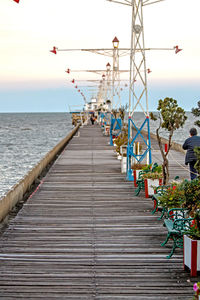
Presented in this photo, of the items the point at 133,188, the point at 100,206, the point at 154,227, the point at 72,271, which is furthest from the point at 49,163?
the point at 72,271

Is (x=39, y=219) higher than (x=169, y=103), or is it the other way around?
(x=169, y=103)

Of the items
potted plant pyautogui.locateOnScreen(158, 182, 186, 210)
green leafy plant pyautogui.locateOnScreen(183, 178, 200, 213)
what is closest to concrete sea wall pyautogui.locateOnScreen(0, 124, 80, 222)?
potted plant pyautogui.locateOnScreen(158, 182, 186, 210)

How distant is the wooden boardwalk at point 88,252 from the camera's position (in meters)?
6.37

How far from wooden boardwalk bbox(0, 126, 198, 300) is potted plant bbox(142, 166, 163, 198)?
1.00 feet

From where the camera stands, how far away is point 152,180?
12805 mm

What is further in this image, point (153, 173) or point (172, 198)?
point (153, 173)

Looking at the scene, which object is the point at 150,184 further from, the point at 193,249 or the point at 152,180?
the point at 193,249

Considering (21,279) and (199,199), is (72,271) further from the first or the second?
(199,199)

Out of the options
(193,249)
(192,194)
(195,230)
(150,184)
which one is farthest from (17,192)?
(193,249)

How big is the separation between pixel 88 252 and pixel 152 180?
5.20 meters

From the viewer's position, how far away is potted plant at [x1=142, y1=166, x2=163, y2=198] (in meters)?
12.7

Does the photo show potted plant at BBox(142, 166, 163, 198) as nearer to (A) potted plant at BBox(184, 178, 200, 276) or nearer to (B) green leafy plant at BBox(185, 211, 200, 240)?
(A) potted plant at BBox(184, 178, 200, 276)

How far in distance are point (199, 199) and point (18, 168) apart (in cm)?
2993

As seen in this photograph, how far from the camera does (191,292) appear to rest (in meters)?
6.26
